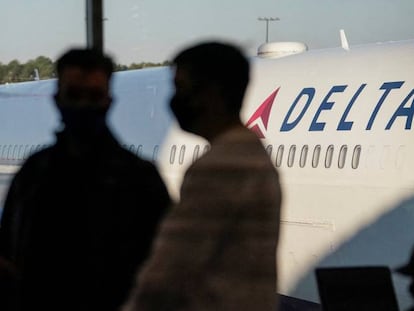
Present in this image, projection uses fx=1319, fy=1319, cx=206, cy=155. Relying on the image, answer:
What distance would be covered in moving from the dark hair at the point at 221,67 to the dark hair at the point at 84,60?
48cm

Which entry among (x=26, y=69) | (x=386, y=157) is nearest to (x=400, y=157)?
(x=386, y=157)

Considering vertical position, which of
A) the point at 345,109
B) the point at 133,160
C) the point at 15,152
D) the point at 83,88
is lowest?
the point at 345,109

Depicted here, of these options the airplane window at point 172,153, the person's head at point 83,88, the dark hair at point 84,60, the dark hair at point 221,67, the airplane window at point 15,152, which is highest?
the dark hair at point 221,67

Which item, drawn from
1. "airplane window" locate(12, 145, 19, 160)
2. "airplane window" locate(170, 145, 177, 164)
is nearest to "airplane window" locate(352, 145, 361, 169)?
"airplane window" locate(170, 145, 177, 164)

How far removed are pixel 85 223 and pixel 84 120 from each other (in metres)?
0.21

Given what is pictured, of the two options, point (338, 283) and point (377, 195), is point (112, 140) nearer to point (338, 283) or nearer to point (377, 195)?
point (338, 283)

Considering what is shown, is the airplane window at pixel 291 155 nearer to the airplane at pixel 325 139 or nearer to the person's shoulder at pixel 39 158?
the airplane at pixel 325 139

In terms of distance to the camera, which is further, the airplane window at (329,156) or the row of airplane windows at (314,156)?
the airplane window at (329,156)

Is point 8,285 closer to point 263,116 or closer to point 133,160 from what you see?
point 133,160

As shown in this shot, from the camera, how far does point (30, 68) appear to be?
3545 mm

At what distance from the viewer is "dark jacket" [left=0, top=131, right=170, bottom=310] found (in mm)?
2539

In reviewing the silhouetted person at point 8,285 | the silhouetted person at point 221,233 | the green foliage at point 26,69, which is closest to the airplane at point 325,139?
the green foliage at point 26,69

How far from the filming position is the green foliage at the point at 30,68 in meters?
3.42

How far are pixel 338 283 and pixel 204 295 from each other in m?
1.17
